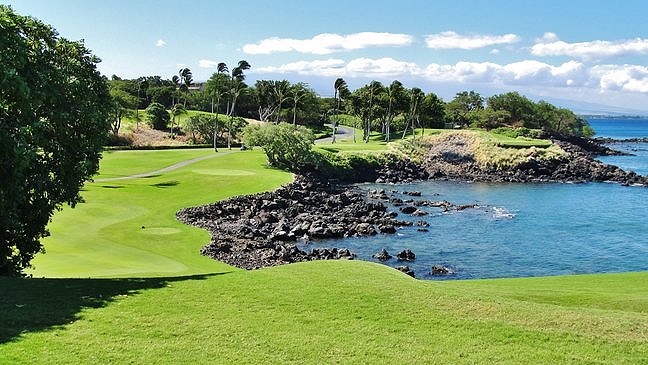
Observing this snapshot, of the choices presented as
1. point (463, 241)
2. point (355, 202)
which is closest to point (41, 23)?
point (463, 241)

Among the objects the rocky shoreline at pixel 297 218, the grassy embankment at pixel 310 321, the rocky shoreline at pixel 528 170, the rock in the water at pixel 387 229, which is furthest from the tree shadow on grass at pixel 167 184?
the rocky shoreline at pixel 528 170

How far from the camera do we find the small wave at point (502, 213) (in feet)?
216

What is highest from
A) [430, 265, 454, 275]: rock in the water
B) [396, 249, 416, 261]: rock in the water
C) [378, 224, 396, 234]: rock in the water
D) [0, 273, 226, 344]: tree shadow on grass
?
[0, 273, 226, 344]: tree shadow on grass

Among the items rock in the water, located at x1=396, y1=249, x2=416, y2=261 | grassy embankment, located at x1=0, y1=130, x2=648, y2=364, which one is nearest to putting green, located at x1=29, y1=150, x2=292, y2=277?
grassy embankment, located at x1=0, y1=130, x2=648, y2=364

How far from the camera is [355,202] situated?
228ft

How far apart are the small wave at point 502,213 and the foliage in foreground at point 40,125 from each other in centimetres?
5026

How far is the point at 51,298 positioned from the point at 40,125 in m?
7.66

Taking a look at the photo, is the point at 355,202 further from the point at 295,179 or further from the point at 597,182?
the point at 597,182

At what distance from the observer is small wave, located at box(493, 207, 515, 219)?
65769mm

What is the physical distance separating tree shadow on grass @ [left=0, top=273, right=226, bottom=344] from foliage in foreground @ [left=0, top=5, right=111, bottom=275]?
3892mm

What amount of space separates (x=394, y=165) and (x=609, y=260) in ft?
191

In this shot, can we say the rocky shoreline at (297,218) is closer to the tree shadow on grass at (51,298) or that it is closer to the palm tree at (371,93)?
the tree shadow on grass at (51,298)

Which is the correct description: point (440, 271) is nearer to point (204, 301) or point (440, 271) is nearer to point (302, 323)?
point (204, 301)

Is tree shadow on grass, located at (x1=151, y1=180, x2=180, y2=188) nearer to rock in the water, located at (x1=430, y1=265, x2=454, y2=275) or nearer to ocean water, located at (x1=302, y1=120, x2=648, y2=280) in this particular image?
ocean water, located at (x1=302, y1=120, x2=648, y2=280)
